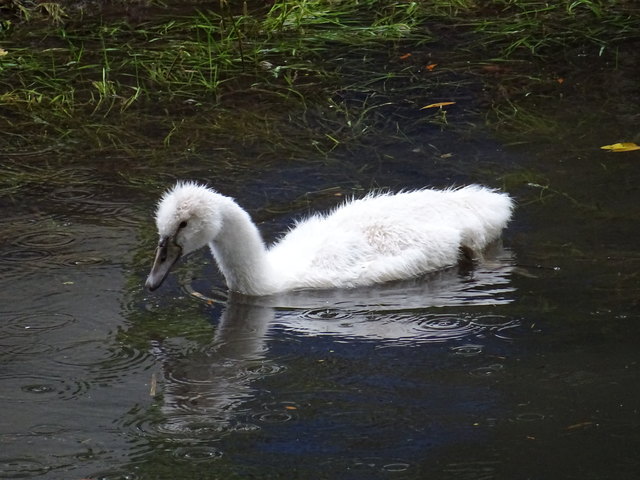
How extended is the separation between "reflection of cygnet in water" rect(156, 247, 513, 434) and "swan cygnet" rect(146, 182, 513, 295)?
3.6 inches

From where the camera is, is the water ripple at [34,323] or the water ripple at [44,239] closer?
the water ripple at [34,323]

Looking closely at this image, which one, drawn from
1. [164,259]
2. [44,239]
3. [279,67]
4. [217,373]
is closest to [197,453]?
[217,373]

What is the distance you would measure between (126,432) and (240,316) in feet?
4.84

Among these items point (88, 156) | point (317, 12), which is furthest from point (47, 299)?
point (317, 12)

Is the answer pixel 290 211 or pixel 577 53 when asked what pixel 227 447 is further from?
pixel 577 53

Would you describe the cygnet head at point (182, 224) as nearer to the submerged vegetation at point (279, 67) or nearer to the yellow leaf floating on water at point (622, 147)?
the submerged vegetation at point (279, 67)

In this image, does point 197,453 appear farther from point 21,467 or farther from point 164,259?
point 164,259

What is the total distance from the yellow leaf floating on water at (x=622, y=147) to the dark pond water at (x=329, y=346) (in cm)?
12

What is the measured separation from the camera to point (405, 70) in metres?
10.2

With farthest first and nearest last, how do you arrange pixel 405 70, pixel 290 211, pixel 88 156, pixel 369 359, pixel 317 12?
1. pixel 317 12
2. pixel 405 70
3. pixel 88 156
4. pixel 290 211
5. pixel 369 359

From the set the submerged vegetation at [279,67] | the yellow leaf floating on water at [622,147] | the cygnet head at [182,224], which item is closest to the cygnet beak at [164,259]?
the cygnet head at [182,224]

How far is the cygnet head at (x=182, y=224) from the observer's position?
274 inches

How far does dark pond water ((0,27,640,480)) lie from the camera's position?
17.4 feet

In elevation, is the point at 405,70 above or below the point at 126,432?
above
